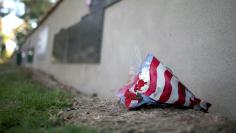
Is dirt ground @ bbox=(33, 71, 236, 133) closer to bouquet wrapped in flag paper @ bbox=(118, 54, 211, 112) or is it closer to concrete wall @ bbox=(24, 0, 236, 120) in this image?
bouquet wrapped in flag paper @ bbox=(118, 54, 211, 112)

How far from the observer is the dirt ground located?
3.36 metres

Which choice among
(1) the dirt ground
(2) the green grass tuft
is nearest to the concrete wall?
(1) the dirt ground

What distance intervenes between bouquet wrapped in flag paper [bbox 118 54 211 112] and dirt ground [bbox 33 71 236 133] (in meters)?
0.10

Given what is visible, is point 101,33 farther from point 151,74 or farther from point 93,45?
point 151,74

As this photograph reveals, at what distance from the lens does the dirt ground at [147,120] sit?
11.0 feet

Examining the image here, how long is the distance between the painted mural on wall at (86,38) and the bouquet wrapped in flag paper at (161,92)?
4.22 metres

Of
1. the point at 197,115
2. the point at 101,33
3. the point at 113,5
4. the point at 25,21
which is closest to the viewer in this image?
the point at 197,115

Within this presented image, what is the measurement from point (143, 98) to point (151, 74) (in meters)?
0.31

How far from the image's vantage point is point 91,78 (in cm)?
958

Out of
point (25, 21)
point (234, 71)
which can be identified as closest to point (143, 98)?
point (234, 71)

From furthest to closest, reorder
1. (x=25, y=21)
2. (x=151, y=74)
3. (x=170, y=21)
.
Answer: (x=25, y=21)
(x=170, y=21)
(x=151, y=74)

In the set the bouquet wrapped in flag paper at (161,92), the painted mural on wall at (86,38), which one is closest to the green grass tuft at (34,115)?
→ the bouquet wrapped in flag paper at (161,92)

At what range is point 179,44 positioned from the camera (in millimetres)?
5395

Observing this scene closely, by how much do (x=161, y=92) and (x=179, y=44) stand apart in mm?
1334
